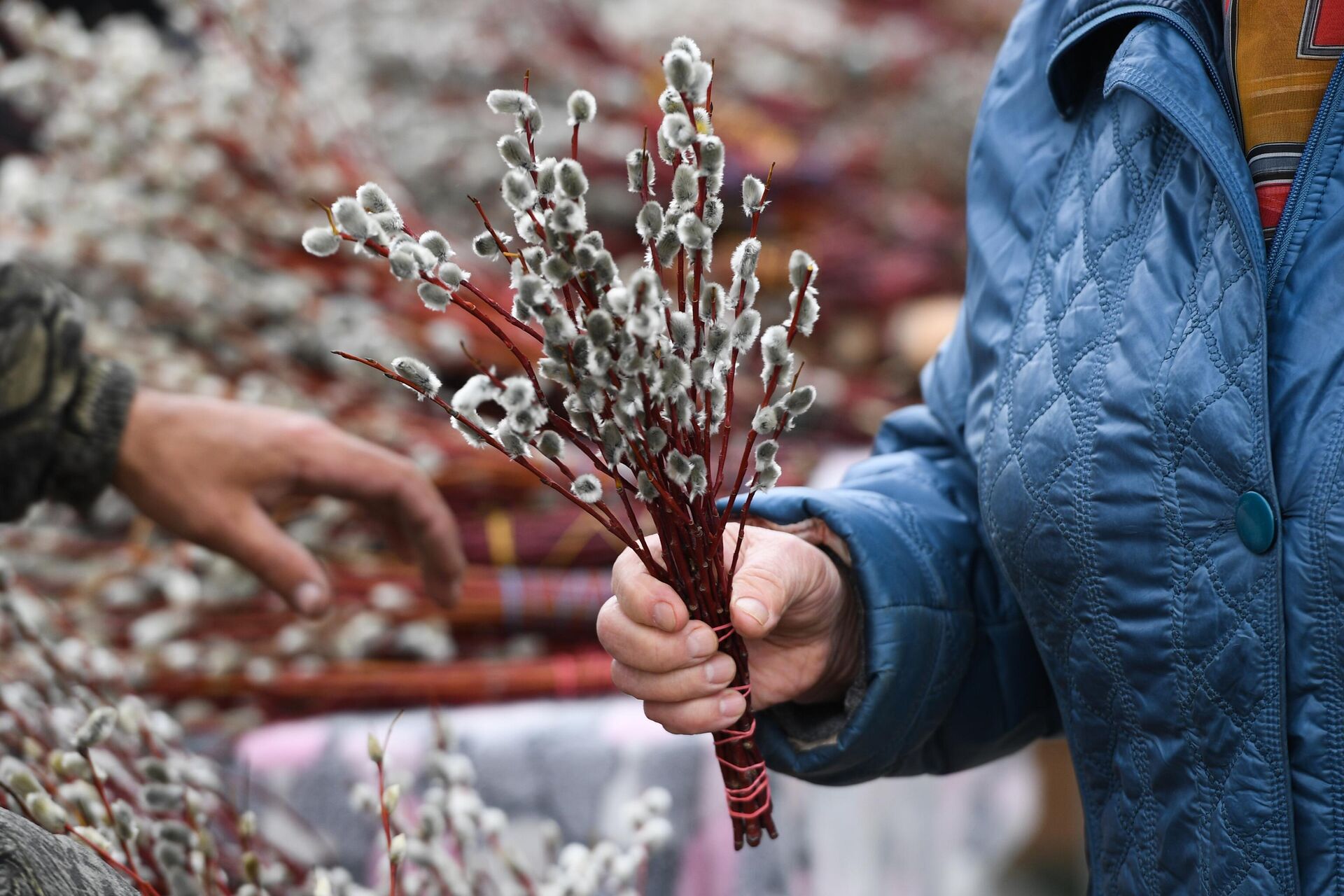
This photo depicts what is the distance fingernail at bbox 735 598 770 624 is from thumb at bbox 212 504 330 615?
1.75 feet

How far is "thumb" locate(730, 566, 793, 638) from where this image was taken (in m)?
0.63

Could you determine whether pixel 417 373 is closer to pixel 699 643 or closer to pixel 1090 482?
pixel 699 643

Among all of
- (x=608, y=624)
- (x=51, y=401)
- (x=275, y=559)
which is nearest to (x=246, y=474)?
(x=275, y=559)

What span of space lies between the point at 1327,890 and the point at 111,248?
1559 millimetres

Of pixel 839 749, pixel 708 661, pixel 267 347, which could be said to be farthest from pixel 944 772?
pixel 267 347

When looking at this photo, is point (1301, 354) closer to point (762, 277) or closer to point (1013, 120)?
point (1013, 120)

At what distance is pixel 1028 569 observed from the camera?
686 mm

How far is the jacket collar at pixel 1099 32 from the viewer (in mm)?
645

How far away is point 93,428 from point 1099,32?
0.88 m

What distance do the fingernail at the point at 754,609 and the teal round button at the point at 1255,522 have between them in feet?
0.84

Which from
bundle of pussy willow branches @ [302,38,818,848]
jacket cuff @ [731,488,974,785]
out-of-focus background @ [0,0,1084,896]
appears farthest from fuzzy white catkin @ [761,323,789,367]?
out-of-focus background @ [0,0,1084,896]

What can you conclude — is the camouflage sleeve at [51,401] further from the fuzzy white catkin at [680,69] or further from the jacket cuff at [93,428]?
the fuzzy white catkin at [680,69]

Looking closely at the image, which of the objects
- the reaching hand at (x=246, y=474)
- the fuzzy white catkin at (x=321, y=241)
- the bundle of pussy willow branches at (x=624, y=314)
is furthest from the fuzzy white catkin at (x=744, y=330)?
the reaching hand at (x=246, y=474)

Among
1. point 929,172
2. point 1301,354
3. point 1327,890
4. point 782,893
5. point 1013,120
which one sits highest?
point 929,172
